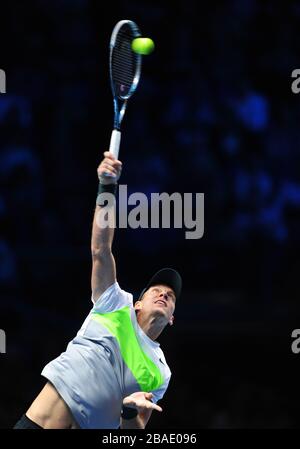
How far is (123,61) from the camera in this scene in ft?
20.9

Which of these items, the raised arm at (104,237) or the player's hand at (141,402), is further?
the raised arm at (104,237)

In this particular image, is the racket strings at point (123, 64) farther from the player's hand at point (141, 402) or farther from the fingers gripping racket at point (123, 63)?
the player's hand at point (141, 402)

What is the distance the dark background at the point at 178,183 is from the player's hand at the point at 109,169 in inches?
114

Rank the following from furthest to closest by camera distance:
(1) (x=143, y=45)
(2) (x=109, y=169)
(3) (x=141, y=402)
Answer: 1. (1) (x=143, y=45)
2. (2) (x=109, y=169)
3. (3) (x=141, y=402)

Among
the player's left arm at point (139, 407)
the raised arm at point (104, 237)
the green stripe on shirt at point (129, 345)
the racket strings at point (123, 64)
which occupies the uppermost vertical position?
the racket strings at point (123, 64)

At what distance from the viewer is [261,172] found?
9.52 m

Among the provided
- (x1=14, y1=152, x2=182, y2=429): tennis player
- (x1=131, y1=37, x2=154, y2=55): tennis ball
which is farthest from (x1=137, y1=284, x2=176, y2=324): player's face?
(x1=131, y1=37, x2=154, y2=55): tennis ball

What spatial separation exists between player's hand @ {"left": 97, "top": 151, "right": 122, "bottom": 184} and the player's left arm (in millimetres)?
1133

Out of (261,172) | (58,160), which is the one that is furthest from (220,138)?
(58,160)

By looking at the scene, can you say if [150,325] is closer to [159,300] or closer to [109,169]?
[159,300]

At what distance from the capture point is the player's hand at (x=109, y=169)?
5.71 meters

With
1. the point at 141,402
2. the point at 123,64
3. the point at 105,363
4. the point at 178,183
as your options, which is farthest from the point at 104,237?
the point at 178,183

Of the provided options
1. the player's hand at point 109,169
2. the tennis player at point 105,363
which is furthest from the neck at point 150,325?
the player's hand at point 109,169

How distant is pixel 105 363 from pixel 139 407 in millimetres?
455
